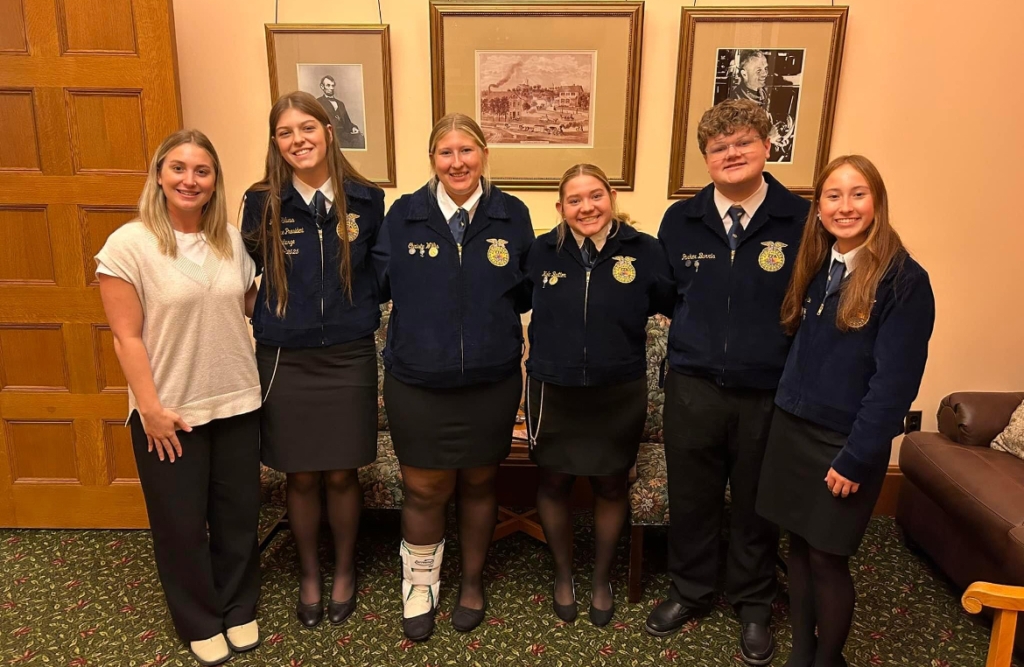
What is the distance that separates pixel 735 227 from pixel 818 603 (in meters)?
1.04

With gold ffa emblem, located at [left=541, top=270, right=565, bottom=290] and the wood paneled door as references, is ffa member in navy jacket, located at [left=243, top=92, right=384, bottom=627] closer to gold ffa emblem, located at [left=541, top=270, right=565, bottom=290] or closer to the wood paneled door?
gold ffa emblem, located at [left=541, top=270, right=565, bottom=290]

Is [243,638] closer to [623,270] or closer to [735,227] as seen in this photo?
[623,270]

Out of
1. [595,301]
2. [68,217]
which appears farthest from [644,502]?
[68,217]

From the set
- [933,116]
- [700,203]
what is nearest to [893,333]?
[700,203]

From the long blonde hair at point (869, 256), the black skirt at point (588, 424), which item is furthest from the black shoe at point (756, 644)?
the long blonde hair at point (869, 256)

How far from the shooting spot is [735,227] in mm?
1821

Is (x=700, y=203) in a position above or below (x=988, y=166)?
below

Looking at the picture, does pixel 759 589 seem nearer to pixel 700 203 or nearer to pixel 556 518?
pixel 556 518

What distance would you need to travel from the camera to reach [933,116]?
2652 mm

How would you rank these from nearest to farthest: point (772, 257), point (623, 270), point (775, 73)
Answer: point (772, 257), point (623, 270), point (775, 73)

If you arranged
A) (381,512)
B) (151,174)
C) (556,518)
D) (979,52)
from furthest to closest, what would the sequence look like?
1. (381,512)
2. (979,52)
3. (556,518)
4. (151,174)

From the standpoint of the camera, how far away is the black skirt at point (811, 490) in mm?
1610

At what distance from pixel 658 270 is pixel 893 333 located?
0.65m

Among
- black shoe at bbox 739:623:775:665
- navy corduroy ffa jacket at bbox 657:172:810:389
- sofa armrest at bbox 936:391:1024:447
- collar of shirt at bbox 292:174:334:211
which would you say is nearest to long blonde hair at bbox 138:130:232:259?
collar of shirt at bbox 292:174:334:211
